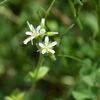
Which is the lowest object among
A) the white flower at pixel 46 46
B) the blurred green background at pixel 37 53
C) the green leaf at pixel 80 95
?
the green leaf at pixel 80 95

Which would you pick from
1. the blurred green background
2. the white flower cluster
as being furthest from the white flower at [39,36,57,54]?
the blurred green background

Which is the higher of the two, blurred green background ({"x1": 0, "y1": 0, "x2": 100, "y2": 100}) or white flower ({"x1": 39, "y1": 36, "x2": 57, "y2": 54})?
blurred green background ({"x1": 0, "y1": 0, "x2": 100, "y2": 100})

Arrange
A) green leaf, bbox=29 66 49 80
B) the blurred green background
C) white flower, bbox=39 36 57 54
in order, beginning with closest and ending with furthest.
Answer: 1. white flower, bbox=39 36 57 54
2. green leaf, bbox=29 66 49 80
3. the blurred green background

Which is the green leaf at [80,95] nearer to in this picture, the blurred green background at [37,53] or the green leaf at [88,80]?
the green leaf at [88,80]

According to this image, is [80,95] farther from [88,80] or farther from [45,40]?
[45,40]

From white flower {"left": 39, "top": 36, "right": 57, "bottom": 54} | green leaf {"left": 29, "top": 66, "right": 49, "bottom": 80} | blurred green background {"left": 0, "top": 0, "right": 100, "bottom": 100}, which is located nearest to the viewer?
white flower {"left": 39, "top": 36, "right": 57, "bottom": 54}

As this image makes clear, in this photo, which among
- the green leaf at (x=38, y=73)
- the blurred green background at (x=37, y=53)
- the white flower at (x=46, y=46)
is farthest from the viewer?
the blurred green background at (x=37, y=53)

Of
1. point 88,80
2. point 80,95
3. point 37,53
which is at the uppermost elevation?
point 37,53

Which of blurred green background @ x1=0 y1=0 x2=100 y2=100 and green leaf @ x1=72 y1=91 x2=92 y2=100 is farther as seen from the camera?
blurred green background @ x1=0 y1=0 x2=100 y2=100

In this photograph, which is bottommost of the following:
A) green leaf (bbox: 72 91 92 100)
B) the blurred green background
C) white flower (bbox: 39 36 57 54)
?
Answer: green leaf (bbox: 72 91 92 100)

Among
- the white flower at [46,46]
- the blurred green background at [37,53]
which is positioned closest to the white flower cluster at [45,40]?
the white flower at [46,46]

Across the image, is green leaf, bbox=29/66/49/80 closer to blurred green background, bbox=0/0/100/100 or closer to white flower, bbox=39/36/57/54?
white flower, bbox=39/36/57/54

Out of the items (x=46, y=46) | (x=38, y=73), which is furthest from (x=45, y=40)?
(x=38, y=73)
